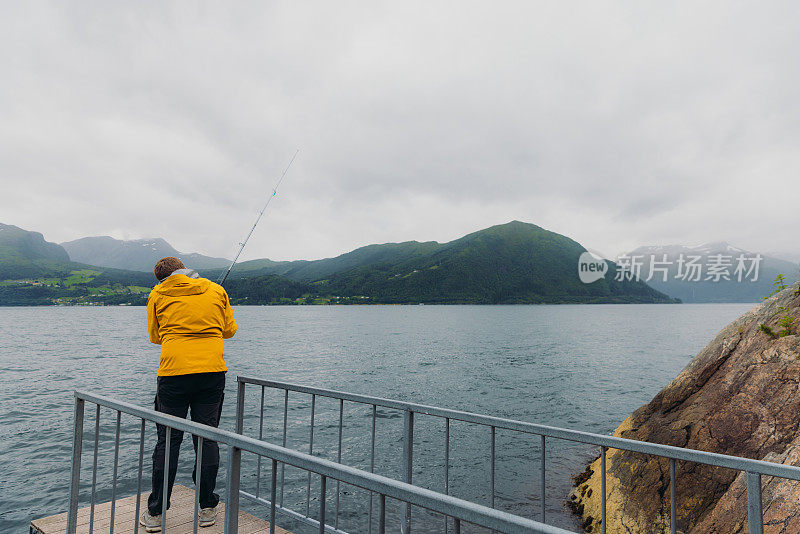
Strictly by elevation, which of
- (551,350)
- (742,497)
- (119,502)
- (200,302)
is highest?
(200,302)

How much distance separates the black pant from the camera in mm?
4316

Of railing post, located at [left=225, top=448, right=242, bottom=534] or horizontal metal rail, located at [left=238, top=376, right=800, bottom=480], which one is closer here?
horizontal metal rail, located at [left=238, top=376, right=800, bottom=480]

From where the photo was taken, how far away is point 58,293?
614 feet

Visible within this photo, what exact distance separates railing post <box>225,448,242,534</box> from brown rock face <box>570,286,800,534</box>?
4.93 metres

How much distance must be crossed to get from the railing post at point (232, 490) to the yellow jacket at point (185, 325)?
1.86 meters

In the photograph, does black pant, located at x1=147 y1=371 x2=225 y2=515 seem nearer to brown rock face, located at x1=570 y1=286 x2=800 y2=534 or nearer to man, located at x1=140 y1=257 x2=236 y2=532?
man, located at x1=140 y1=257 x2=236 y2=532

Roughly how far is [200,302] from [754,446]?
7094 mm

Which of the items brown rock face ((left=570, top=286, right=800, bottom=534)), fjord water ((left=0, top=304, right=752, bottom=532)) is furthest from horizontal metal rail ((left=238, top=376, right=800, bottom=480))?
fjord water ((left=0, top=304, right=752, bottom=532))

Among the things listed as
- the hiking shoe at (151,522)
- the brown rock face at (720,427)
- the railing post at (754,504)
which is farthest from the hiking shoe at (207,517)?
the brown rock face at (720,427)

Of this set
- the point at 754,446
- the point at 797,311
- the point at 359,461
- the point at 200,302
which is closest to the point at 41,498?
the point at 359,461

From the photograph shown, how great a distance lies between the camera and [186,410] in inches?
175

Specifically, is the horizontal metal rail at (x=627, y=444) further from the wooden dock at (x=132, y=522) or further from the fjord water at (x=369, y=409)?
the fjord water at (x=369, y=409)

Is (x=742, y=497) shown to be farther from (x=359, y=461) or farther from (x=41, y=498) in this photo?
(x=41, y=498)

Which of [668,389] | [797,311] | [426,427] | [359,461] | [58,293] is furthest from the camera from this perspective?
[58,293]
